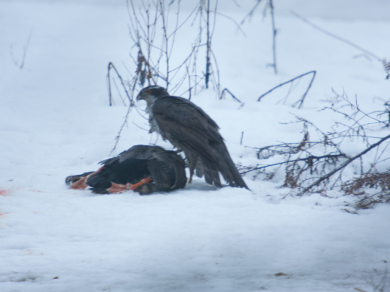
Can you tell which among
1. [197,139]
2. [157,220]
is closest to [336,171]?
[197,139]

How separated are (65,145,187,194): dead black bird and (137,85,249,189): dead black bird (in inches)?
7.5

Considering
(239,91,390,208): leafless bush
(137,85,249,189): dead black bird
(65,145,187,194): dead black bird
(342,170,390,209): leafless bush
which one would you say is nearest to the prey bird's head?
(137,85,249,189): dead black bird

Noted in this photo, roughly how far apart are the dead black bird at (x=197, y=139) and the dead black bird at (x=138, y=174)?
19 cm

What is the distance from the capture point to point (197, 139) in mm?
3254

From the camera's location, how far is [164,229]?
211 centimetres

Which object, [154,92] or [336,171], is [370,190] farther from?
[154,92]

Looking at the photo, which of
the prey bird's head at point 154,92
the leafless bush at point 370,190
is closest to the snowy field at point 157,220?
the leafless bush at point 370,190

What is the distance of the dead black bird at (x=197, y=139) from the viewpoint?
10.4 ft

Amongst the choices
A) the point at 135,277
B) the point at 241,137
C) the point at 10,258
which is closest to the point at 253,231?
the point at 135,277

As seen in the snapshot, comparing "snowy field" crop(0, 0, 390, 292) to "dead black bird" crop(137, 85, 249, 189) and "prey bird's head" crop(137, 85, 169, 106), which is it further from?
"prey bird's head" crop(137, 85, 169, 106)

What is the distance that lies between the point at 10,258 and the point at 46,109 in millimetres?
4640

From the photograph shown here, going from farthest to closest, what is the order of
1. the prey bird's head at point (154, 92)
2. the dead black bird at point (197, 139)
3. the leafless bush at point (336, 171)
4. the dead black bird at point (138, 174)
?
the prey bird's head at point (154, 92) < the dead black bird at point (197, 139) < the dead black bird at point (138, 174) < the leafless bush at point (336, 171)

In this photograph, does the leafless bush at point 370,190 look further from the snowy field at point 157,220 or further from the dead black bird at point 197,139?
the dead black bird at point 197,139

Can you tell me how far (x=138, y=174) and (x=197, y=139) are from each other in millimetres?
689
